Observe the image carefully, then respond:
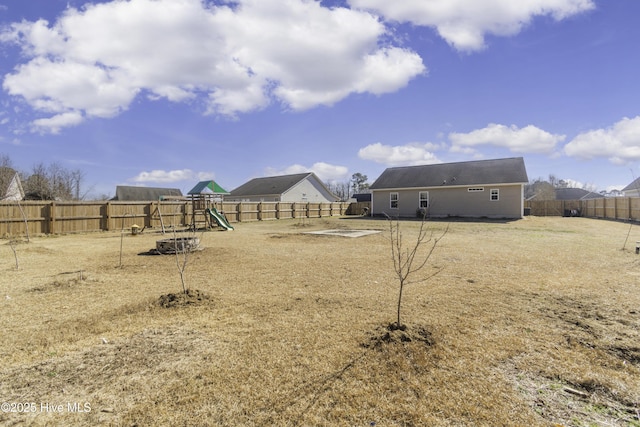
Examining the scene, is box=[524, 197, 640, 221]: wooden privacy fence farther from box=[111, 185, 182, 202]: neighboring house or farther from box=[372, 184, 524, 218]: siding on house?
box=[111, 185, 182, 202]: neighboring house

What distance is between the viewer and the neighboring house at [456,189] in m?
23.2

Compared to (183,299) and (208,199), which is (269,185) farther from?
(183,299)

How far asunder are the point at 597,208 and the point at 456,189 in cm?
1259

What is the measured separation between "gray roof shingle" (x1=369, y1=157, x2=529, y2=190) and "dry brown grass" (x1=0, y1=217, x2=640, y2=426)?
18.7m

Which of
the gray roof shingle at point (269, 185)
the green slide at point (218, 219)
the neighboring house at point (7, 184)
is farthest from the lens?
the gray roof shingle at point (269, 185)

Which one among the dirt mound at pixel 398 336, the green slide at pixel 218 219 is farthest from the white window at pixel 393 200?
the dirt mound at pixel 398 336

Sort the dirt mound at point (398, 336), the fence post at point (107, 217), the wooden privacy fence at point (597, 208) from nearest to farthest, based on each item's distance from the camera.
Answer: the dirt mound at point (398, 336)
the fence post at point (107, 217)
the wooden privacy fence at point (597, 208)

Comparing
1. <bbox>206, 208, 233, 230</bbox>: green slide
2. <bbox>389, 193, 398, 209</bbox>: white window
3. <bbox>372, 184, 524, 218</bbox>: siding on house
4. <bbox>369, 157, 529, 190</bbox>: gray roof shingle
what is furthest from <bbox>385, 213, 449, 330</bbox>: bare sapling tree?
<bbox>389, 193, 398, 209</bbox>: white window

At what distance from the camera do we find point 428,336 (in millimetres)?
3564

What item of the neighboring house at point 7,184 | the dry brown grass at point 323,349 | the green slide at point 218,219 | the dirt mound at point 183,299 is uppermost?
the neighboring house at point 7,184

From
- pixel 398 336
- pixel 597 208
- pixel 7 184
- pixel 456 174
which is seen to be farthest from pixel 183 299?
pixel 597 208

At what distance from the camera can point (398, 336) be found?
3.45m

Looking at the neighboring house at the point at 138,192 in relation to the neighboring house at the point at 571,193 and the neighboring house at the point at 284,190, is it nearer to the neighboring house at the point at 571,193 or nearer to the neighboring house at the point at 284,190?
the neighboring house at the point at 284,190

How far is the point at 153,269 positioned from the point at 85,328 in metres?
3.61
